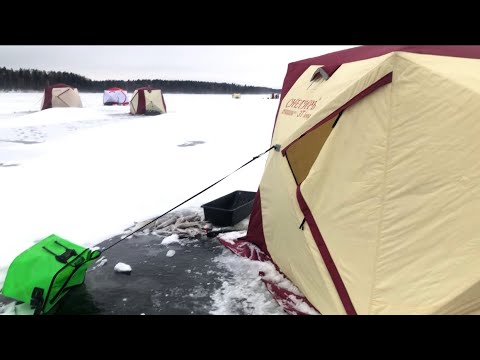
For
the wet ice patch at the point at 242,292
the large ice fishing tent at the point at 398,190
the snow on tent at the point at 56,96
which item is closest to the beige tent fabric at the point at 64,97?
the snow on tent at the point at 56,96

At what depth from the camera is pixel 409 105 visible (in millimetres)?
2508

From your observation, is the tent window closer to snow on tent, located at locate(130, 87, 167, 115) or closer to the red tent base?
the red tent base

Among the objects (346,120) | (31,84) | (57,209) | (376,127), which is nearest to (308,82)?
(346,120)

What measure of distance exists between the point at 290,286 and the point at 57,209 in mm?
4156

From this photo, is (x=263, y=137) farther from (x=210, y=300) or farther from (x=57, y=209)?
(x=210, y=300)

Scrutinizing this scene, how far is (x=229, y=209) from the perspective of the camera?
531 centimetres

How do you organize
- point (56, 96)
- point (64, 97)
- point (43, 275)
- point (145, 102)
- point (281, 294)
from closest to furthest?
1. point (43, 275)
2. point (281, 294)
3. point (145, 102)
4. point (56, 96)
5. point (64, 97)

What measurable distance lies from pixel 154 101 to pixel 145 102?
734mm

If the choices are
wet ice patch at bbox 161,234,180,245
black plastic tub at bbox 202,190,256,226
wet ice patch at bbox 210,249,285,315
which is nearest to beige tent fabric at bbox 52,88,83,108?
black plastic tub at bbox 202,190,256,226

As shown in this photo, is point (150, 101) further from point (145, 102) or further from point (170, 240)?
point (170, 240)

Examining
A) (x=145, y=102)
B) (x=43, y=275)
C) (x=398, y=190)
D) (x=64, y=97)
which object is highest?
(x=398, y=190)

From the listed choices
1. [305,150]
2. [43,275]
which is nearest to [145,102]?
[305,150]

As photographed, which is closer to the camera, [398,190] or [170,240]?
[398,190]

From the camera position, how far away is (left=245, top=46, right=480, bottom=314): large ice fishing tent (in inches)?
91.7
